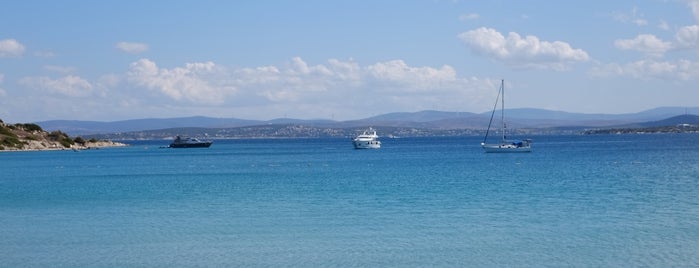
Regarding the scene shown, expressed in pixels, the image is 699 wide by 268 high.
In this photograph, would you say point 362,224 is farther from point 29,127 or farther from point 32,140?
point 29,127

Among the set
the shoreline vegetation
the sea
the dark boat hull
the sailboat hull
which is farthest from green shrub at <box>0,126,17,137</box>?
the sea

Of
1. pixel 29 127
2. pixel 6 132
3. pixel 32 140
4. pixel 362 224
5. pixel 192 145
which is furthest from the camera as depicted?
pixel 192 145

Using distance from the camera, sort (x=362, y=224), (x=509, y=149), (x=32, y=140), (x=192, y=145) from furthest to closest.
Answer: (x=192, y=145)
(x=32, y=140)
(x=509, y=149)
(x=362, y=224)

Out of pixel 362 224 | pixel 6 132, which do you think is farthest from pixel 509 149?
pixel 6 132

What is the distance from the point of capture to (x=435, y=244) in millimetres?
27062

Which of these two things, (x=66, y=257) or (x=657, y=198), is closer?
(x=66, y=257)

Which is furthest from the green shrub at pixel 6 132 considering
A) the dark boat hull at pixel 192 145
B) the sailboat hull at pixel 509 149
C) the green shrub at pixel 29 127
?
the sailboat hull at pixel 509 149

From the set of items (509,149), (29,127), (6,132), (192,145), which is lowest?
(192,145)

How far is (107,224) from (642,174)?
39.8 m

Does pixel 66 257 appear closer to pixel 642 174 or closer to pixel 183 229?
pixel 183 229

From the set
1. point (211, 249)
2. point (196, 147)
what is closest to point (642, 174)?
point (211, 249)

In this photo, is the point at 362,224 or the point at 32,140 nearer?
the point at 362,224

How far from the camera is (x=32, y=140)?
165000 millimetres

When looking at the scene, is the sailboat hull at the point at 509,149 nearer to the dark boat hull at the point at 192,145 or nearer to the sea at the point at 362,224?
the sea at the point at 362,224
